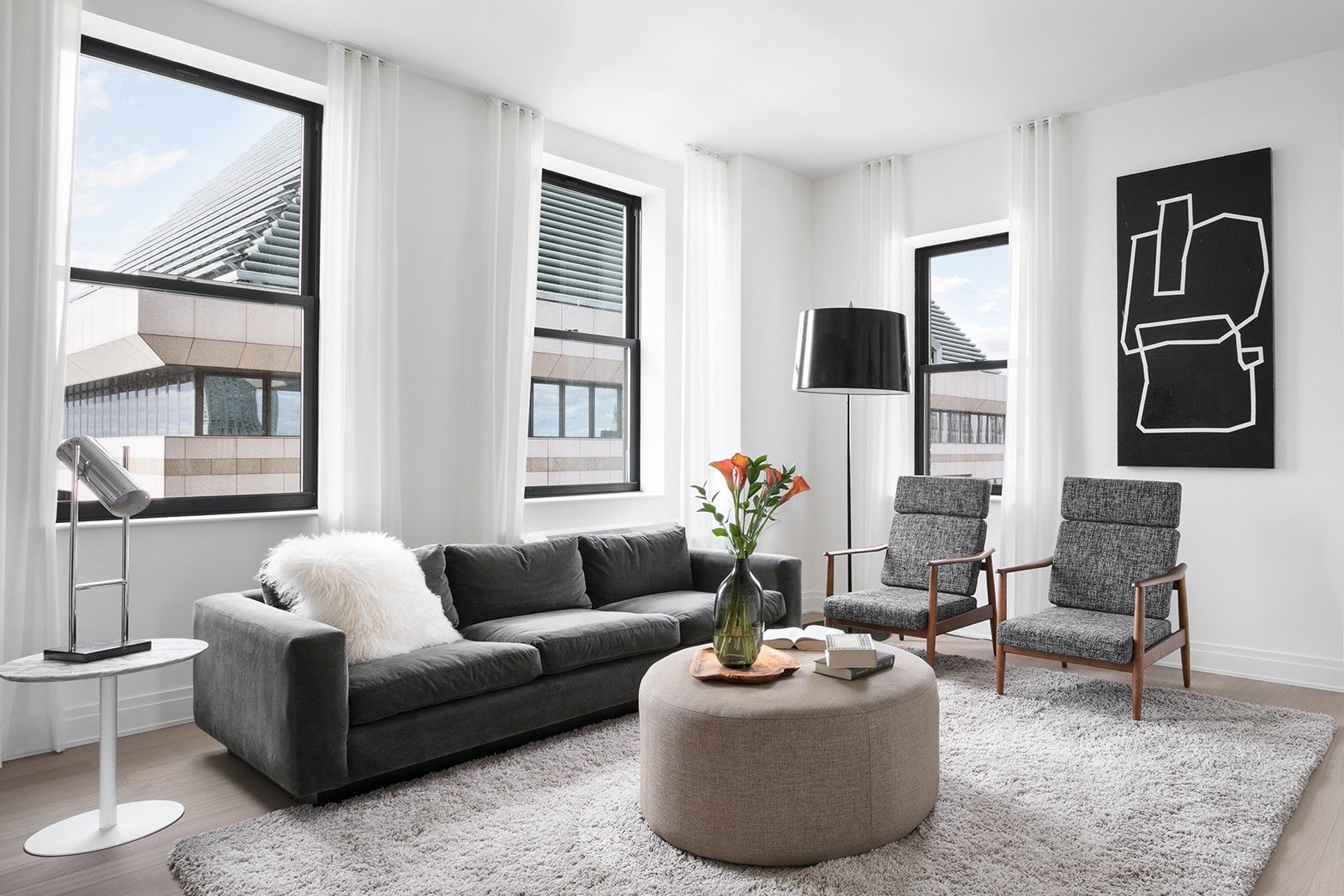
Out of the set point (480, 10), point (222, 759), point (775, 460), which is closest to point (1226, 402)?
point (775, 460)

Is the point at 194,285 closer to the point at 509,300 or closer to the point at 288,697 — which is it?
the point at 509,300

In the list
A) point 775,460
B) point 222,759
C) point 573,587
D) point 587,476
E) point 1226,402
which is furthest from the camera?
point 775,460

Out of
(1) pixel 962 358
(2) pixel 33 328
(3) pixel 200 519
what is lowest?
(3) pixel 200 519

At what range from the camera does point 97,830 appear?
8.16ft

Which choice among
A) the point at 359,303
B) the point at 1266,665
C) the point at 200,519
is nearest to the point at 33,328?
the point at 200,519

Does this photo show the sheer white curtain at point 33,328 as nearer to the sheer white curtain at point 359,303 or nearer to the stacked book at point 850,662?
the sheer white curtain at point 359,303

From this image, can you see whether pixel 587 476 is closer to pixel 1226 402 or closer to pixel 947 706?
pixel 947 706

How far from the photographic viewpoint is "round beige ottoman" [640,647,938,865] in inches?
88.3

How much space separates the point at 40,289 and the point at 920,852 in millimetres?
3527

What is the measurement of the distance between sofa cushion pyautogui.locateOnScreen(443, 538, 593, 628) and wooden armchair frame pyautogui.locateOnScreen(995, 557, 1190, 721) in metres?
1.95

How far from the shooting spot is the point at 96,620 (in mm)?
3340

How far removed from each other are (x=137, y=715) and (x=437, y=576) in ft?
Answer: 4.25

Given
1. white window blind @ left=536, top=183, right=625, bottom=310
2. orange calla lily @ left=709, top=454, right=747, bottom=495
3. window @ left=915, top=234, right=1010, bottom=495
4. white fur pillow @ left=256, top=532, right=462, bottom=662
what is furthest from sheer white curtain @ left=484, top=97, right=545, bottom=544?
window @ left=915, top=234, right=1010, bottom=495

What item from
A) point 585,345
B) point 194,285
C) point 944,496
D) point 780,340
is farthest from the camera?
point 780,340
